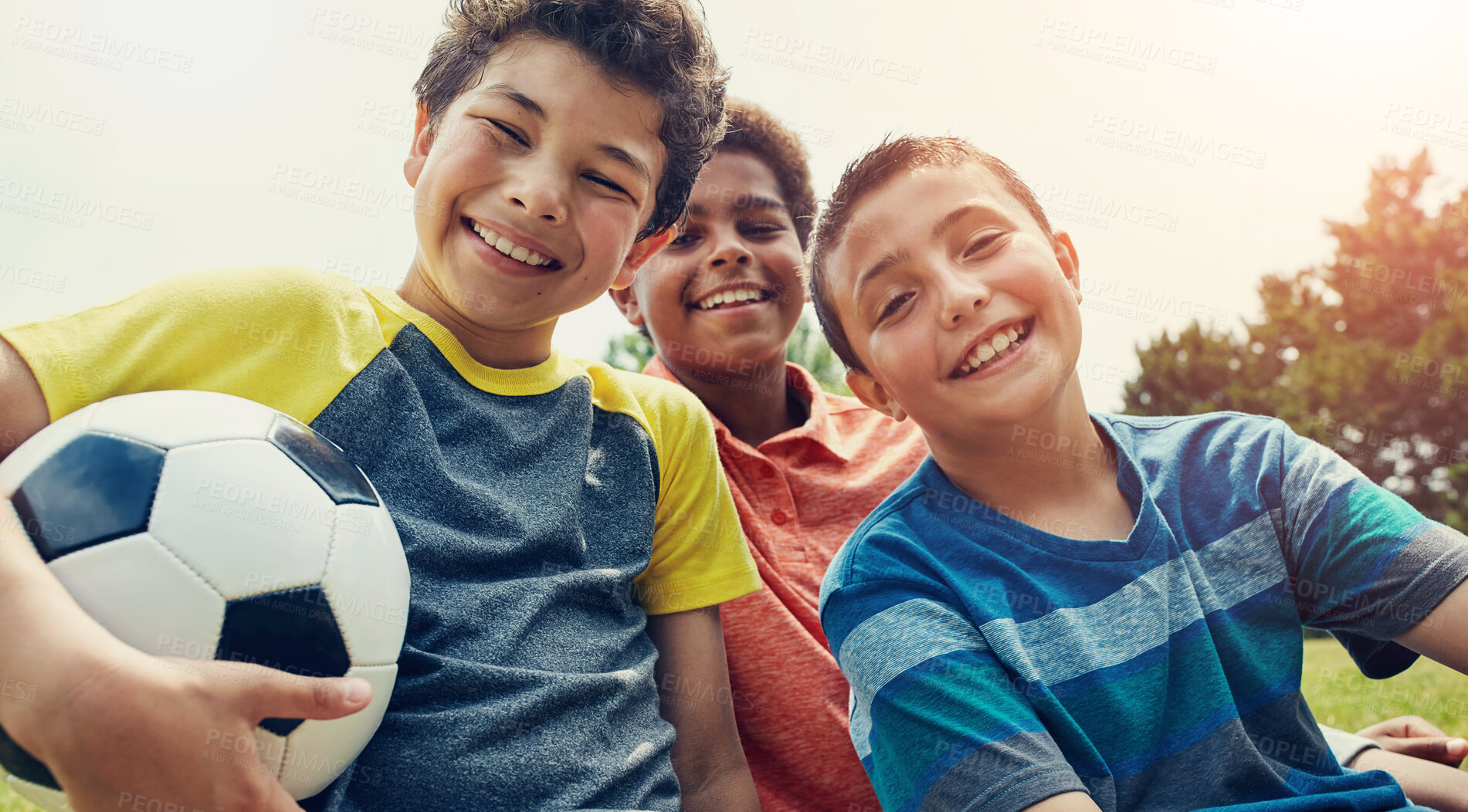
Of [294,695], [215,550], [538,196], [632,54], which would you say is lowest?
[294,695]

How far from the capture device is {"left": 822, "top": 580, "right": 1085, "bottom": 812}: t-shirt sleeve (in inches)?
54.1

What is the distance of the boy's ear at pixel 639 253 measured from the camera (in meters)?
2.22

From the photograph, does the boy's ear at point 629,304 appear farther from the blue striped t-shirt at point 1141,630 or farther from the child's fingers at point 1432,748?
the child's fingers at point 1432,748

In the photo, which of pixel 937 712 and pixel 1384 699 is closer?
pixel 937 712

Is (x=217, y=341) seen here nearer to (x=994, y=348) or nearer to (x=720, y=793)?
(x=720, y=793)

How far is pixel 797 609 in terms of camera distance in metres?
2.24

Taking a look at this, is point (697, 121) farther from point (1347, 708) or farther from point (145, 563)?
point (1347, 708)

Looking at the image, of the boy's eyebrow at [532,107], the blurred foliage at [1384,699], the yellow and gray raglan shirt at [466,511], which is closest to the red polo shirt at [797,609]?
the yellow and gray raglan shirt at [466,511]

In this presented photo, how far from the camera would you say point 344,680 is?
117cm

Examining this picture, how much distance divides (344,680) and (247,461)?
0.35m

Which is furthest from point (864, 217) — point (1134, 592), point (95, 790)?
point (95, 790)

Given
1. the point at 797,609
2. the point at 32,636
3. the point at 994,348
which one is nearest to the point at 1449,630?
the point at 994,348

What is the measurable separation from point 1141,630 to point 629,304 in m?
2.14

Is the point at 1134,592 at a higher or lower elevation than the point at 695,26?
lower
